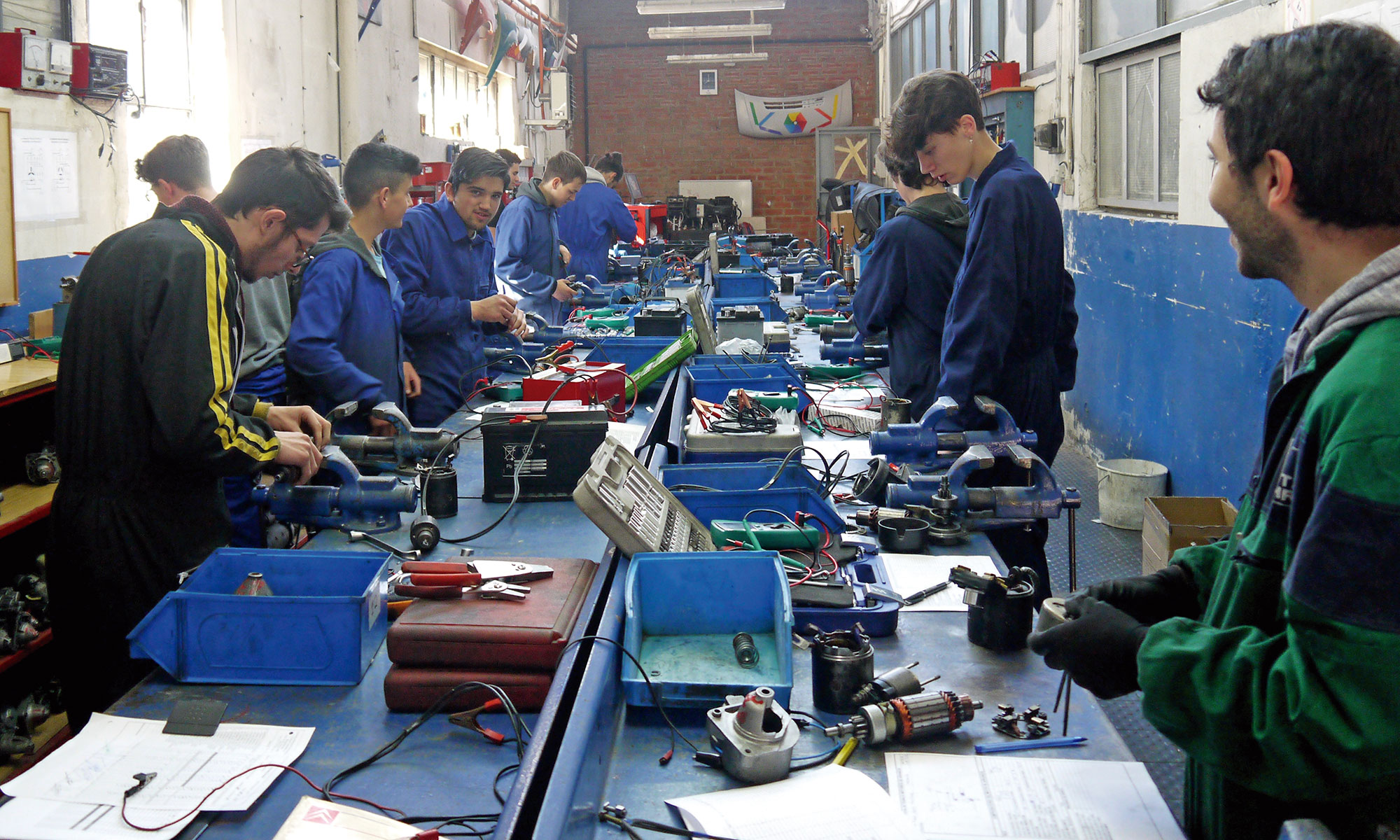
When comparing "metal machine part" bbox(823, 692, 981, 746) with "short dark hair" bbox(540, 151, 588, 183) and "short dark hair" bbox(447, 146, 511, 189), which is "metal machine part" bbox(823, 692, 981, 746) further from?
"short dark hair" bbox(540, 151, 588, 183)

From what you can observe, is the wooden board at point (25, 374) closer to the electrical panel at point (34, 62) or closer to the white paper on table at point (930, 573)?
the electrical panel at point (34, 62)

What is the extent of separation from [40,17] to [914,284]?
3116 mm

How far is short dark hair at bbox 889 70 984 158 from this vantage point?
2.49 metres

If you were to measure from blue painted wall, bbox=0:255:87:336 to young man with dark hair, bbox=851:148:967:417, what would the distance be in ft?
8.30

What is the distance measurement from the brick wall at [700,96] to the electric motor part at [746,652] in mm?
12148

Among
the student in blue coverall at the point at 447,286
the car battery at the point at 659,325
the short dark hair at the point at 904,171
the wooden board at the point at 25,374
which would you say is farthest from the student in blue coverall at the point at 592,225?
the wooden board at the point at 25,374

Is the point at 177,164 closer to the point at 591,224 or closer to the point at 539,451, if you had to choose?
the point at 539,451

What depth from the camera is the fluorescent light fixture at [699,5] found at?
10.1 m

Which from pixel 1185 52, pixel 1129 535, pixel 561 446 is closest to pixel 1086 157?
pixel 1185 52

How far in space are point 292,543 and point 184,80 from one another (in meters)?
3.41

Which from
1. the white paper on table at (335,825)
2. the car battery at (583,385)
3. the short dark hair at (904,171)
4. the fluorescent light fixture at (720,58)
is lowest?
the white paper on table at (335,825)

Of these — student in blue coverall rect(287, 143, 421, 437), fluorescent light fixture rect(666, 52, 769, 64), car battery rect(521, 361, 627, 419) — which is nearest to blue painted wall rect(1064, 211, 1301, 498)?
car battery rect(521, 361, 627, 419)

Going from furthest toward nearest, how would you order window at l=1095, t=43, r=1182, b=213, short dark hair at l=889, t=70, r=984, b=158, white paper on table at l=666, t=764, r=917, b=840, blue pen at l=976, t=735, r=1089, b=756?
1. window at l=1095, t=43, r=1182, b=213
2. short dark hair at l=889, t=70, r=984, b=158
3. blue pen at l=976, t=735, r=1089, b=756
4. white paper on table at l=666, t=764, r=917, b=840

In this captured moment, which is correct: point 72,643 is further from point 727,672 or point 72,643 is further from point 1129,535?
point 1129,535
